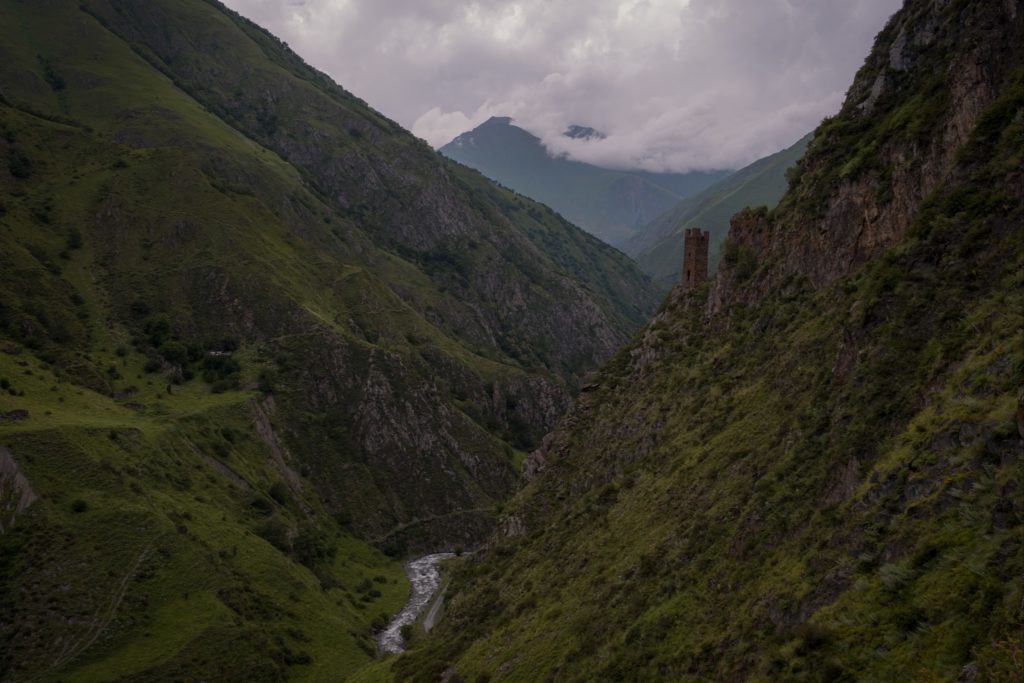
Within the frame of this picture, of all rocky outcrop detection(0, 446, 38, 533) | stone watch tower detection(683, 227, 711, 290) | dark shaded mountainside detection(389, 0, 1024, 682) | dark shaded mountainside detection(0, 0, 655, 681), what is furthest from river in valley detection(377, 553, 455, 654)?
A: stone watch tower detection(683, 227, 711, 290)

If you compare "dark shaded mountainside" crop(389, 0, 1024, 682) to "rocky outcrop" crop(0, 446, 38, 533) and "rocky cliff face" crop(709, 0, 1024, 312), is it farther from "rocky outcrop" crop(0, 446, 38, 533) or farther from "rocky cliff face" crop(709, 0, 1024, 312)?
"rocky outcrop" crop(0, 446, 38, 533)

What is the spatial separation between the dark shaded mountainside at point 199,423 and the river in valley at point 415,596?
284 centimetres

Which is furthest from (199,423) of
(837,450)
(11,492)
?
(837,450)

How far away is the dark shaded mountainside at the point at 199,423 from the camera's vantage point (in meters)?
76.7

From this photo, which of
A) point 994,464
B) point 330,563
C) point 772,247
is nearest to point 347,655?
point 330,563

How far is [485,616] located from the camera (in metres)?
56.4

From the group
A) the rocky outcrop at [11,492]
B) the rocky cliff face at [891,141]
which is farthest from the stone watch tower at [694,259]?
the rocky outcrop at [11,492]

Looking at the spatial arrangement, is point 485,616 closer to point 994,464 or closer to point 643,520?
point 643,520

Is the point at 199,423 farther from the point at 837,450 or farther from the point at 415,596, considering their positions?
the point at 837,450

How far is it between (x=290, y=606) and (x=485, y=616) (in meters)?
42.8

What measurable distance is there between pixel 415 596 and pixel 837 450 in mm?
95388

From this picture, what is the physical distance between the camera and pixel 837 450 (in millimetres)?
27781

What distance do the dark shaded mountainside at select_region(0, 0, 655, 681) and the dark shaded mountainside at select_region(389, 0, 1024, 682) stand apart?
31459mm

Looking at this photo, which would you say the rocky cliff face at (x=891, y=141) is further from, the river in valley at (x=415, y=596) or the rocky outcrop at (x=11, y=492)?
the rocky outcrop at (x=11, y=492)
